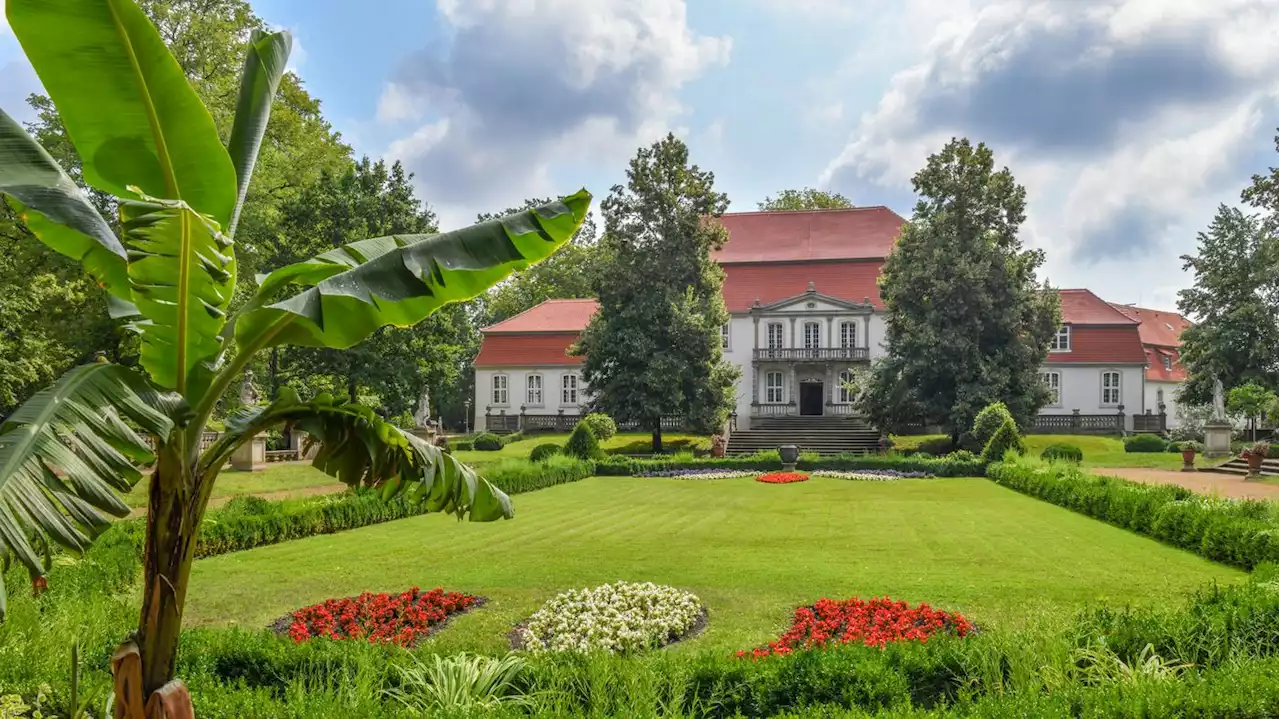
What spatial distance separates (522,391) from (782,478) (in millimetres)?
24132

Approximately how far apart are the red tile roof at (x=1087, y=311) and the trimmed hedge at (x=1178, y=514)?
27704mm

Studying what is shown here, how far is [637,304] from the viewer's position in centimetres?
3462

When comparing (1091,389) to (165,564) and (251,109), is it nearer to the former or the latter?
(251,109)

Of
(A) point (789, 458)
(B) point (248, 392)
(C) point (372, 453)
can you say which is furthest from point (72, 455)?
(A) point (789, 458)

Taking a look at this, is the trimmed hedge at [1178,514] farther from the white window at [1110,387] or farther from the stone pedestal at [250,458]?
the white window at [1110,387]

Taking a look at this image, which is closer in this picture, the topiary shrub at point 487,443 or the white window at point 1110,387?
the topiary shrub at point 487,443

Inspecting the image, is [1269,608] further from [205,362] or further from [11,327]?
[11,327]

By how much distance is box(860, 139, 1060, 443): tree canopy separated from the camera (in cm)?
3234

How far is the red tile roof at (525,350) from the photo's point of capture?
46.1 m

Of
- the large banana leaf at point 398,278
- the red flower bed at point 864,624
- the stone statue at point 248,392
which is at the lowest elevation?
the red flower bed at point 864,624

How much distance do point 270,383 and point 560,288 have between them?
28500mm

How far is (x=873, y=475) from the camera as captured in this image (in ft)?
85.8

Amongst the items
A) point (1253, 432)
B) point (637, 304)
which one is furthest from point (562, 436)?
point (1253, 432)

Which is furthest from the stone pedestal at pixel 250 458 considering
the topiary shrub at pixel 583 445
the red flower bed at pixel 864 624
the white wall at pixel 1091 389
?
the white wall at pixel 1091 389
